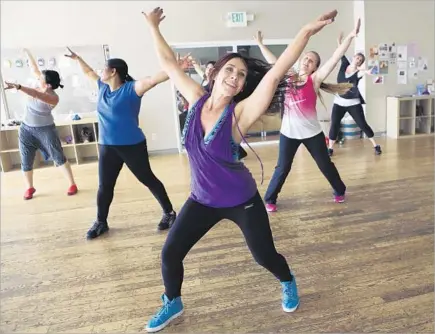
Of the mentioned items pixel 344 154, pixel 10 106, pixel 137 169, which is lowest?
pixel 344 154

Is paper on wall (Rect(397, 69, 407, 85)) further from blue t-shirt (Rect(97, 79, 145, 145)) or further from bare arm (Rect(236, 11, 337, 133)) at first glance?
bare arm (Rect(236, 11, 337, 133))

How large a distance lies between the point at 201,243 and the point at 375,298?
4.14ft

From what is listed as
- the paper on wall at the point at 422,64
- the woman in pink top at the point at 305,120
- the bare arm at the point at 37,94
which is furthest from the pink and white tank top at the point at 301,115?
the paper on wall at the point at 422,64

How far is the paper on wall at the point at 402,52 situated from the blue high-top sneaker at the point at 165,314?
688 cm

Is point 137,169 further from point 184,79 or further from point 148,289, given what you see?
point 184,79

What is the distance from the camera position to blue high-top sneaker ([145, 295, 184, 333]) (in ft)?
5.94

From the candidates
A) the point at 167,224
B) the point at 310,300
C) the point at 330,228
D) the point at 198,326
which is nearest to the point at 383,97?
the point at 330,228

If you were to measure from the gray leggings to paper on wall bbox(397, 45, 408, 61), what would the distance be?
622cm

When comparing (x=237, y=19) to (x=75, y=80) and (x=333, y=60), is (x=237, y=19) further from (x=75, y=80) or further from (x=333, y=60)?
(x=333, y=60)

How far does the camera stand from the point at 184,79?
1647 millimetres

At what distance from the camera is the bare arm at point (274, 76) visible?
1384mm

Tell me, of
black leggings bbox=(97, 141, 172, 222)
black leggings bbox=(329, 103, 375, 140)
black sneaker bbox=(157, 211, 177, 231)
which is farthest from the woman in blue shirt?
black leggings bbox=(329, 103, 375, 140)

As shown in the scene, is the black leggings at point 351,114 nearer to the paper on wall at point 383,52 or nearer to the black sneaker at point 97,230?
the paper on wall at point 383,52

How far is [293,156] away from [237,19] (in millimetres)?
3964
